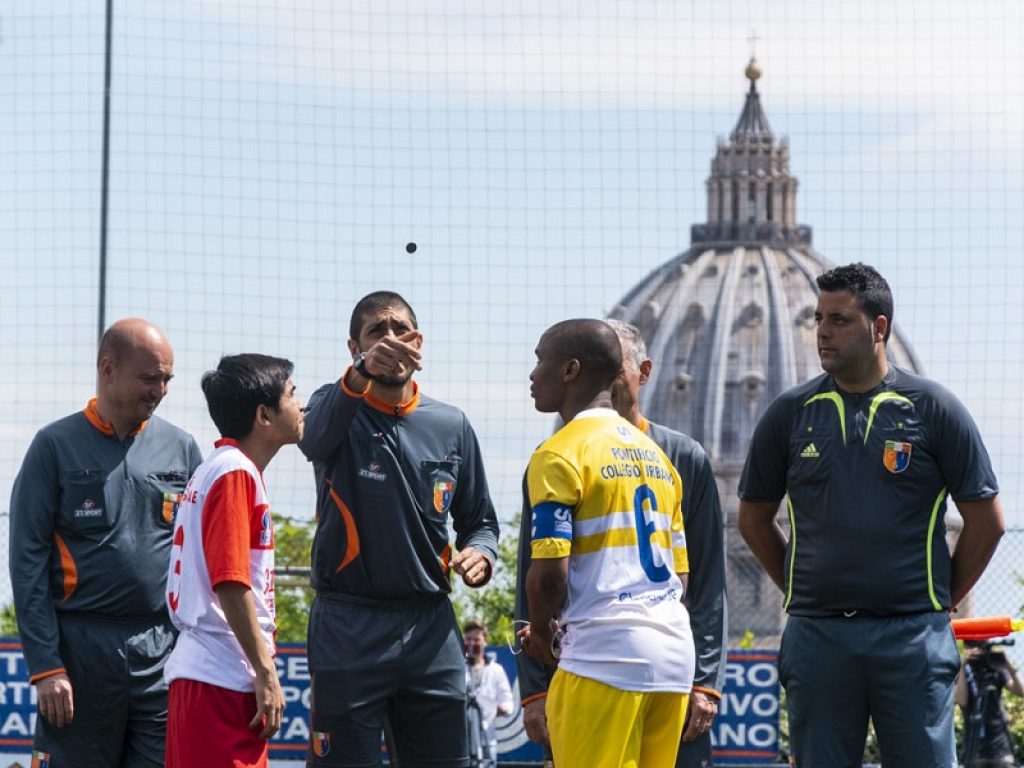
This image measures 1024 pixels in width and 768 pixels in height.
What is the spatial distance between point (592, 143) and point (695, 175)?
0.65 metres

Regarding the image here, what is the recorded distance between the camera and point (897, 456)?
529 cm

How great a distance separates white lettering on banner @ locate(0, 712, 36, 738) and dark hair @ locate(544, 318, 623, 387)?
21.1 feet

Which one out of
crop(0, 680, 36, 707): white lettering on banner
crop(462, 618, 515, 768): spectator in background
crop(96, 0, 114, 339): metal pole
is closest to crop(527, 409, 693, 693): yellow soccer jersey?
crop(96, 0, 114, 339): metal pole

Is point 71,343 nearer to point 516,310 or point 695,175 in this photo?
point 516,310

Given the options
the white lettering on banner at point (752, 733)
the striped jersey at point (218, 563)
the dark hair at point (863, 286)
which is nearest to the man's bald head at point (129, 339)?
→ the striped jersey at point (218, 563)

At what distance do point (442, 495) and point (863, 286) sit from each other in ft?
4.40

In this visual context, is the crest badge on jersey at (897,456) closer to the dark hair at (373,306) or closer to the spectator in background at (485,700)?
the dark hair at (373,306)

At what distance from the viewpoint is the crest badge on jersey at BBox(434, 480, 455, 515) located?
5.71m

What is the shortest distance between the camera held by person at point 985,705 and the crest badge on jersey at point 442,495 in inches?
211

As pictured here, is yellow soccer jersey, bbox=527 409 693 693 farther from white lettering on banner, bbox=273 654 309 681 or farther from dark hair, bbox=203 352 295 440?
white lettering on banner, bbox=273 654 309 681

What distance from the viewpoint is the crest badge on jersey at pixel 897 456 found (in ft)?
17.4

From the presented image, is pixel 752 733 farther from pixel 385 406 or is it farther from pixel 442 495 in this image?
pixel 385 406

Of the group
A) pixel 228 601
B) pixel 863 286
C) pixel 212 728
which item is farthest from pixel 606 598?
pixel 863 286

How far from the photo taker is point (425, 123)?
9.82m
